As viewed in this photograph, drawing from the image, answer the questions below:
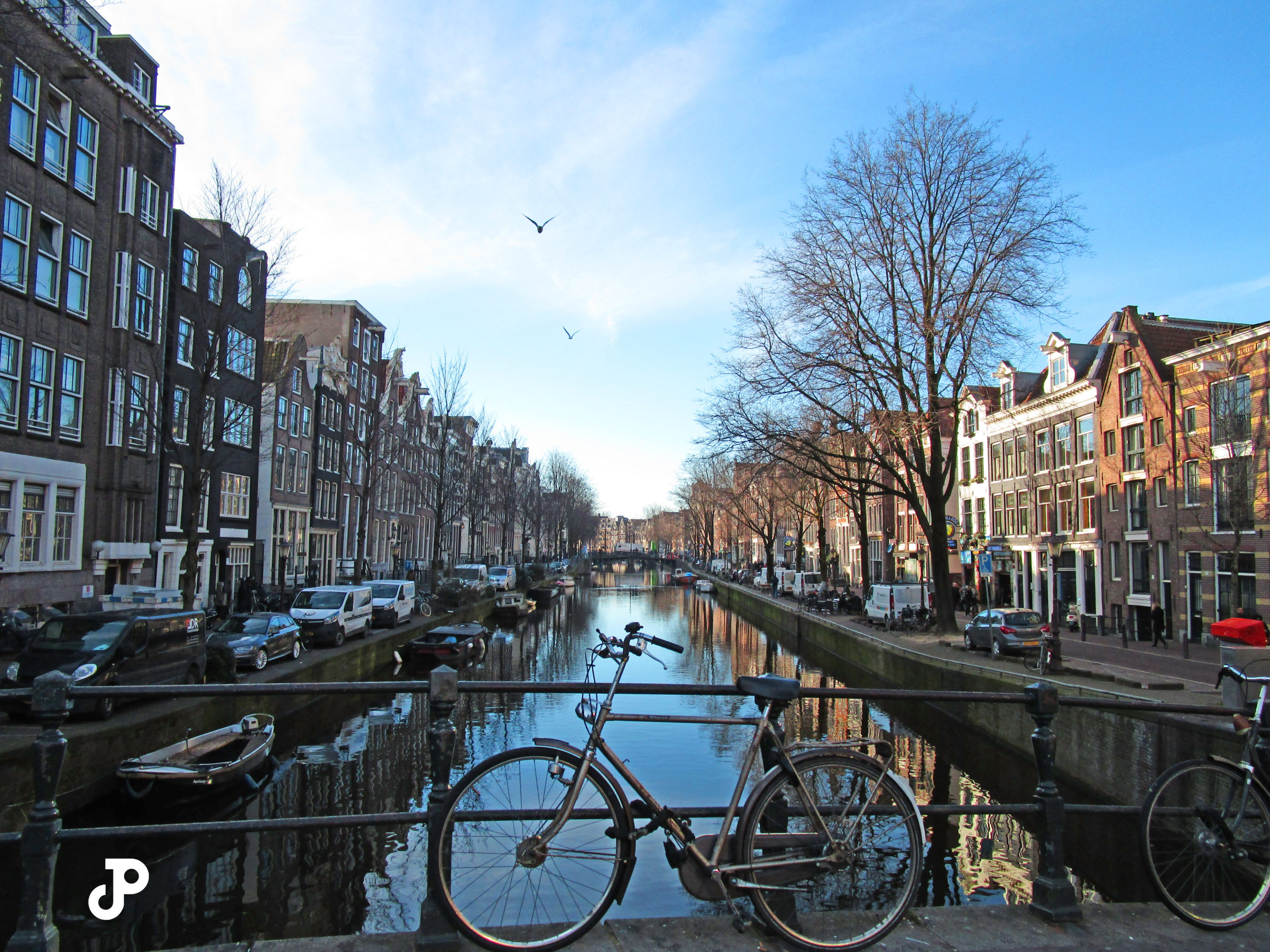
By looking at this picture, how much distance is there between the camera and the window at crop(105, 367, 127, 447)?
28.3 meters

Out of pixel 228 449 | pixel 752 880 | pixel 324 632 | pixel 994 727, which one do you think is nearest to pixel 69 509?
pixel 324 632

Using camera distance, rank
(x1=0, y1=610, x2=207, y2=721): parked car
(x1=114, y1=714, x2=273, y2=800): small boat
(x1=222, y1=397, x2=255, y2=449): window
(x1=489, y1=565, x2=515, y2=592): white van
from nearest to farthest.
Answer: (x1=114, y1=714, x2=273, y2=800): small boat
(x1=0, y1=610, x2=207, y2=721): parked car
(x1=222, y1=397, x2=255, y2=449): window
(x1=489, y1=565, x2=515, y2=592): white van

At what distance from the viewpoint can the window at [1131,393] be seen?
118 ft

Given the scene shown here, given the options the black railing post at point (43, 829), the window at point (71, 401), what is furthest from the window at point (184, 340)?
the black railing post at point (43, 829)

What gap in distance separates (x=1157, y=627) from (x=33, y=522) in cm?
3753

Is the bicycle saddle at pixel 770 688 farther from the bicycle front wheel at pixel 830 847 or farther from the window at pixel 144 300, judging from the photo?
the window at pixel 144 300

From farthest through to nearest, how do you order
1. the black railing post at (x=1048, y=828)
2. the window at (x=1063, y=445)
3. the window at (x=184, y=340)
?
the window at (x=1063, y=445), the window at (x=184, y=340), the black railing post at (x=1048, y=828)

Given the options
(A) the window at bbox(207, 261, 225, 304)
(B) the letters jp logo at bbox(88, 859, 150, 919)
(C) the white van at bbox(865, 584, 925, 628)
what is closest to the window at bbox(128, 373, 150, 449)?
(A) the window at bbox(207, 261, 225, 304)

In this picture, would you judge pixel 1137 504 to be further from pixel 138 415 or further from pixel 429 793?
pixel 429 793

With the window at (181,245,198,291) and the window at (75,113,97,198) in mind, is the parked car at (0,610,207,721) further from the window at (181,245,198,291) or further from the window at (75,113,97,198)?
the window at (181,245,198,291)

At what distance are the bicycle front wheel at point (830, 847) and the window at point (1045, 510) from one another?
4345cm

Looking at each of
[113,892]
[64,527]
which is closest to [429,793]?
[113,892]

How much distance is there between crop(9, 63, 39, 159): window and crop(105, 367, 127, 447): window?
6973 millimetres

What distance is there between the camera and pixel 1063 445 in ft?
140
